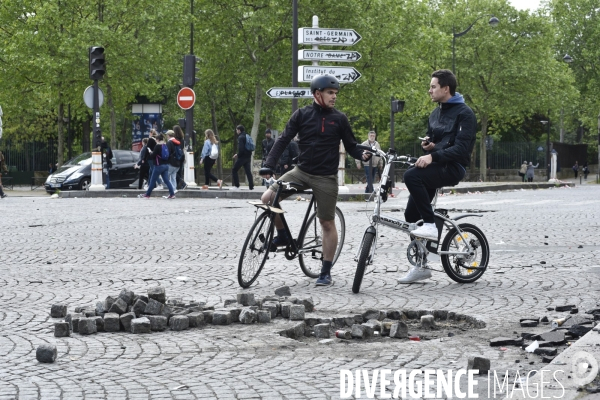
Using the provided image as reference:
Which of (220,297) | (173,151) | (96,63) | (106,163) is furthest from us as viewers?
(106,163)

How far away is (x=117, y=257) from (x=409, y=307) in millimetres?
4653

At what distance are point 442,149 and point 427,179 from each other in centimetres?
30

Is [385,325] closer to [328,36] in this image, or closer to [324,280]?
[324,280]

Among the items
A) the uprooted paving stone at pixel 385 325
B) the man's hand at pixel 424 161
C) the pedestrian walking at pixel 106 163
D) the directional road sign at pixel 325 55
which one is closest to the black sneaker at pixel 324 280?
the man's hand at pixel 424 161

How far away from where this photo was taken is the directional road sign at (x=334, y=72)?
24.2 m

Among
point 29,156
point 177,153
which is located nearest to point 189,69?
point 177,153

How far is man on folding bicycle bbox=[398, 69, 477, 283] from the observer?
8352mm

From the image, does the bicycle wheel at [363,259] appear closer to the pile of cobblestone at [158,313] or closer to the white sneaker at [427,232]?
the white sneaker at [427,232]

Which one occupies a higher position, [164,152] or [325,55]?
[325,55]

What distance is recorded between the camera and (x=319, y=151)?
8531mm

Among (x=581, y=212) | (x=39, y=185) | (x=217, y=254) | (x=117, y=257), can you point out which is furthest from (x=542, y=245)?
(x=39, y=185)

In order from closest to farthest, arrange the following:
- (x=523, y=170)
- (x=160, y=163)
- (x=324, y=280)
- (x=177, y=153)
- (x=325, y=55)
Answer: (x=324, y=280) < (x=325, y=55) < (x=160, y=163) < (x=177, y=153) < (x=523, y=170)

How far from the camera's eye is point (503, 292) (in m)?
8.13

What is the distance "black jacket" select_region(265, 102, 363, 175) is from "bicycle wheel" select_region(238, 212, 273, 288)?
51cm
